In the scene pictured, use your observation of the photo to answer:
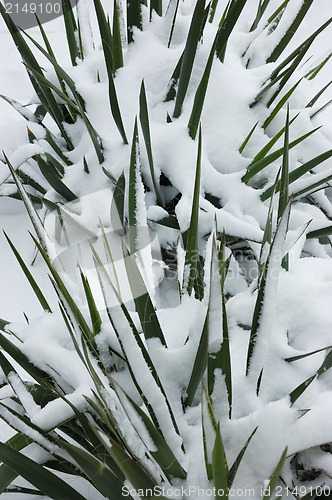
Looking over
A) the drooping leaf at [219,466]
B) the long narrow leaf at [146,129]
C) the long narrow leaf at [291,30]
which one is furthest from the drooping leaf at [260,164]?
the drooping leaf at [219,466]

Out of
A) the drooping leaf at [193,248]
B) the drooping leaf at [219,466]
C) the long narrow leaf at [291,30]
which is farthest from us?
the long narrow leaf at [291,30]

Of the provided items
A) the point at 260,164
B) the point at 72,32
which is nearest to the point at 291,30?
the point at 260,164

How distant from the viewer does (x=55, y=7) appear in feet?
7.29

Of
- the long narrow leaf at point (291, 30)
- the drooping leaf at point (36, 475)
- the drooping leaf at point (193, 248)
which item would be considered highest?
the long narrow leaf at point (291, 30)

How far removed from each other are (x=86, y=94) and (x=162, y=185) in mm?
274

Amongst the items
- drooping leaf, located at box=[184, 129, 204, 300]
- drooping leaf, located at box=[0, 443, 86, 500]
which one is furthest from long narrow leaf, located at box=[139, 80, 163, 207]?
drooping leaf, located at box=[0, 443, 86, 500]

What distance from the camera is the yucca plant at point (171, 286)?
482 mm

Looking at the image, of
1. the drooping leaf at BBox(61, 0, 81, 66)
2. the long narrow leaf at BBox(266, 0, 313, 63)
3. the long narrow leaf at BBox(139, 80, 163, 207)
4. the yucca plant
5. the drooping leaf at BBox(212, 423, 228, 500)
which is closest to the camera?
the drooping leaf at BBox(212, 423, 228, 500)

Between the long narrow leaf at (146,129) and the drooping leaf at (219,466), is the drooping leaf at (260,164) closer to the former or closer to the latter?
the long narrow leaf at (146,129)

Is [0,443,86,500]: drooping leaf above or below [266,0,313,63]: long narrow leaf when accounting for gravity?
below

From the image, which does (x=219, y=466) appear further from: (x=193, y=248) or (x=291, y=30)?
(x=291, y=30)

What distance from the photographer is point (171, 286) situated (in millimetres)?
857

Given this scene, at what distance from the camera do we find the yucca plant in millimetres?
482

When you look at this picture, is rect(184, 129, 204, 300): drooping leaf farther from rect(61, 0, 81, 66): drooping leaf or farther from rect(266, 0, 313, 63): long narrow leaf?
rect(61, 0, 81, 66): drooping leaf
